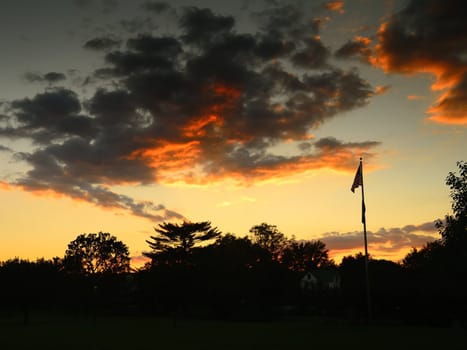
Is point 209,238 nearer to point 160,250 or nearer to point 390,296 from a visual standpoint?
point 160,250

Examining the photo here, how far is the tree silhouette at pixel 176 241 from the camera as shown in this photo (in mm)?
80375

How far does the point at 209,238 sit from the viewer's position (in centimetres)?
8306

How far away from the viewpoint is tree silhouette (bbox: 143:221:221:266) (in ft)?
264

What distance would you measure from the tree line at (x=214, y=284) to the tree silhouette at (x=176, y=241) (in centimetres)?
16

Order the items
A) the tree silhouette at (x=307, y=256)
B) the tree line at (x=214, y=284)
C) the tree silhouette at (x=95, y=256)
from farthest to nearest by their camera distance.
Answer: the tree silhouette at (x=307, y=256), the tree silhouette at (x=95, y=256), the tree line at (x=214, y=284)

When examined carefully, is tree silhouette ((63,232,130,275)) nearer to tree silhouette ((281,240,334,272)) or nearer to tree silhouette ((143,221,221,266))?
tree silhouette ((143,221,221,266))

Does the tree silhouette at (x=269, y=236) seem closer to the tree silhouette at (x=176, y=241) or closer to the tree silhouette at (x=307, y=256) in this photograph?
the tree silhouette at (x=307, y=256)

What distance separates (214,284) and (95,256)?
105ft

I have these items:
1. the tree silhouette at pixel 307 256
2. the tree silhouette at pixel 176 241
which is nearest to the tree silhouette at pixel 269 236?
the tree silhouette at pixel 307 256

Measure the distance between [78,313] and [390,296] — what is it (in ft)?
208

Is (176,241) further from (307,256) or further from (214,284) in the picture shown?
(307,256)

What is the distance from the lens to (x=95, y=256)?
10081 centimetres

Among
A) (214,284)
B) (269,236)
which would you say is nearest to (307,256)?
(269,236)

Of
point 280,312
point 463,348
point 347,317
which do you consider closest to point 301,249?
point 280,312
